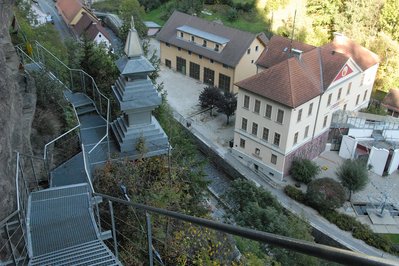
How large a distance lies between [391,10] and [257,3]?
61.1 ft

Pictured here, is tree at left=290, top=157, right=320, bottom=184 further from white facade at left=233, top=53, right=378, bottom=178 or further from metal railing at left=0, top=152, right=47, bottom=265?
metal railing at left=0, top=152, right=47, bottom=265

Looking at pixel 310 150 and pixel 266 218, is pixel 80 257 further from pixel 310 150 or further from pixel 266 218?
pixel 310 150

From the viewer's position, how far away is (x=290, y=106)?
2334 centimetres

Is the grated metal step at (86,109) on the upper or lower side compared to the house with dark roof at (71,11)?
upper

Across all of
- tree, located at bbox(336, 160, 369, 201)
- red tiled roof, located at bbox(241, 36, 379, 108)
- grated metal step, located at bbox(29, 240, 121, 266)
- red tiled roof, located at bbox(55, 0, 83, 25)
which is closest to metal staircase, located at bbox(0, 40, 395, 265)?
grated metal step, located at bbox(29, 240, 121, 266)

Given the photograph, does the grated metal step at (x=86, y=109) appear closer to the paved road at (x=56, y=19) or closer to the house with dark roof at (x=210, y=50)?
the house with dark roof at (x=210, y=50)

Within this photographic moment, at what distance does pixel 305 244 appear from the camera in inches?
64.1

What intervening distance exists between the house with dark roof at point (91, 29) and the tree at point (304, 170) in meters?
20.7

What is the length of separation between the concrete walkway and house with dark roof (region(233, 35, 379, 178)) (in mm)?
1066

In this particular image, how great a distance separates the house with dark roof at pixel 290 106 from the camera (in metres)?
24.3

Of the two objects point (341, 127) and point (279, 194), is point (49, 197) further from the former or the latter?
point (341, 127)

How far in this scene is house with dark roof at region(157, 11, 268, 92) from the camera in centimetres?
3459

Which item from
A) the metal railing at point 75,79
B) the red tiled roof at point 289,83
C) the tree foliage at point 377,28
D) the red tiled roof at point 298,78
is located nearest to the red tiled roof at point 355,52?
the red tiled roof at point 298,78

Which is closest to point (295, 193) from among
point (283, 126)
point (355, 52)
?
point (283, 126)
